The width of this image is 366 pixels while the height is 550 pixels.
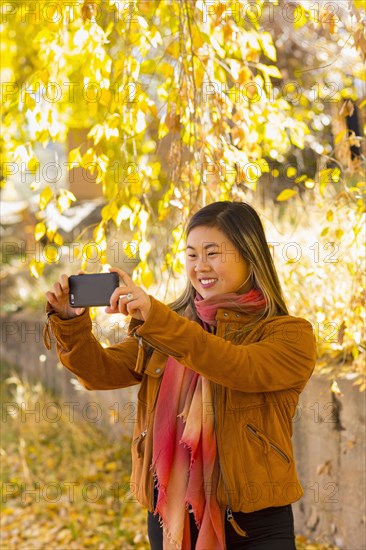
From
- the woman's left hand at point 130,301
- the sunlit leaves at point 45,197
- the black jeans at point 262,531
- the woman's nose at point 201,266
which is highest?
the sunlit leaves at point 45,197

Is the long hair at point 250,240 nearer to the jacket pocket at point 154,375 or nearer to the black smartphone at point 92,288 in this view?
the jacket pocket at point 154,375

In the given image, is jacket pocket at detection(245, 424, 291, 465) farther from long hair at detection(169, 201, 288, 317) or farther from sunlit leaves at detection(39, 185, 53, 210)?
sunlit leaves at detection(39, 185, 53, 210)

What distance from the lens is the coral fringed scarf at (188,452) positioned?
2254 mm

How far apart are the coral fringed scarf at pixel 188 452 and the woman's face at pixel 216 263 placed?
0.13 feet

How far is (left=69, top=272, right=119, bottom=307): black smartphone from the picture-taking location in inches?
82.0

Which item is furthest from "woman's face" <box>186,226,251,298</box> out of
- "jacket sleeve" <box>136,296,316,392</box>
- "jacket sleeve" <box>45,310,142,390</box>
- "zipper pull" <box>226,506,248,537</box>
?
"zipper pull" <box>226,506,248,537</box>

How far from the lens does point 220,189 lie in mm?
3611

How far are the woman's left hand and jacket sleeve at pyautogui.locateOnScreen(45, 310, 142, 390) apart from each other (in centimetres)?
24

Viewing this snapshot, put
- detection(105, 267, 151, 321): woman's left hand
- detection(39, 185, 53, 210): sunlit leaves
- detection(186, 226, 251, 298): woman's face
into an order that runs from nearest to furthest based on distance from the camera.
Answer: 1. detection(105, 267, 151, 321): woman's left hand
2. detection(186, 226, 251, 298): woman's face
3. detection(39, 185, 53, 210): sunlit leaves

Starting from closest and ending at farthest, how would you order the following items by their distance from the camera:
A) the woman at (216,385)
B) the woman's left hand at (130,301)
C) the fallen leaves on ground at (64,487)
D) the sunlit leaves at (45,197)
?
the woman's left hand at (130,301)
the woman at (216,385)
the sunlit leaves at (45,197)
the fallen leaves on ground at (64,487)

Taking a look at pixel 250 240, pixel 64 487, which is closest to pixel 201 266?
pixel 250 240

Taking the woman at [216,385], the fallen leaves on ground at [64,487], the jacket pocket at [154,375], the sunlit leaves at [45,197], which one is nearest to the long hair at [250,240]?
the woman at [216,385]

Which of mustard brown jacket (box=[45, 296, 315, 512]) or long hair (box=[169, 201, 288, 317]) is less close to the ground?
long hair (box=[169, 201, 288, 317])

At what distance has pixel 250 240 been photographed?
2400 millimetres
